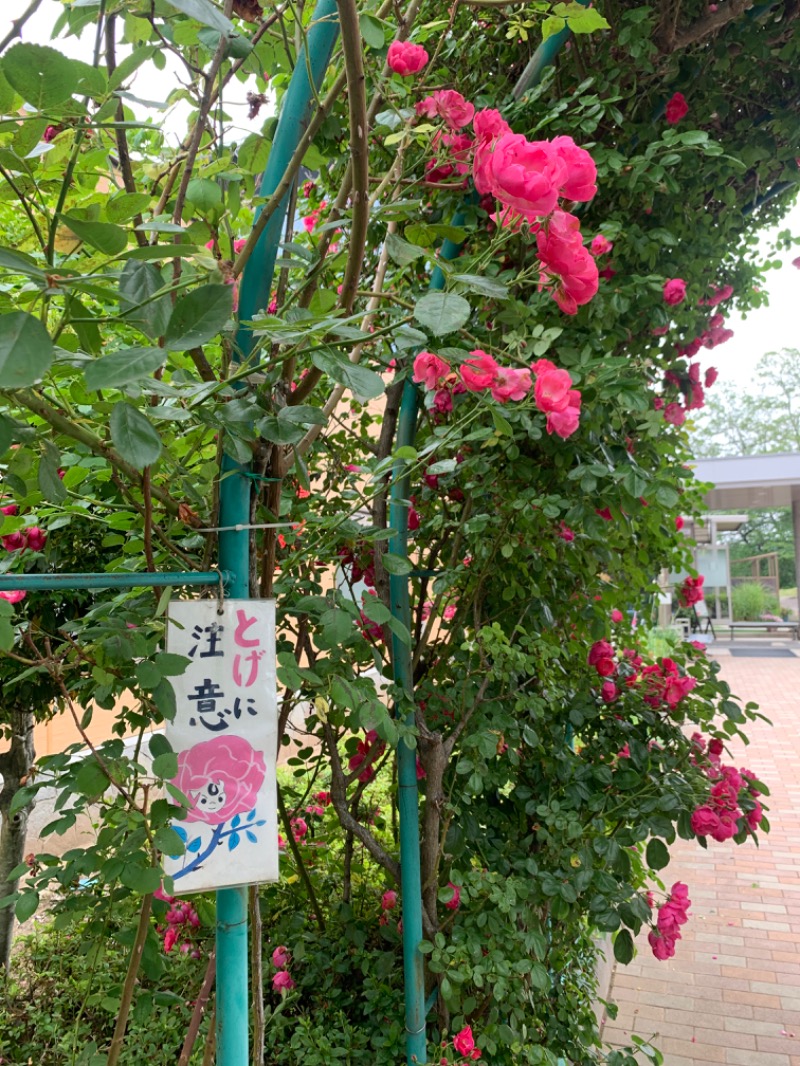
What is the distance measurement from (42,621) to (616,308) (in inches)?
59.1

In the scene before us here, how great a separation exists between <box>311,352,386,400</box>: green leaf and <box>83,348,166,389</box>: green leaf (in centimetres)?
19

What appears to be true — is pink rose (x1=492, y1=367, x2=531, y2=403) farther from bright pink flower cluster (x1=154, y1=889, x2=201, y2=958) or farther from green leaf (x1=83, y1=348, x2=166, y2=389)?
bright pink flower cluster (x1=154, y1=889, x2=201, y2=958)

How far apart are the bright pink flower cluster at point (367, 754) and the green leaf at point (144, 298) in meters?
1.37

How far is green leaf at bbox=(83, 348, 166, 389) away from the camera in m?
0.50

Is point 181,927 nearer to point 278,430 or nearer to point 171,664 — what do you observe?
point 171,664

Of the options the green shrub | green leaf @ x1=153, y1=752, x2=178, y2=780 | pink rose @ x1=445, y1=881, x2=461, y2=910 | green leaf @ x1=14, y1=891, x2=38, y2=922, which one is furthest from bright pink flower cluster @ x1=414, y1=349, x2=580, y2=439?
the green shrub

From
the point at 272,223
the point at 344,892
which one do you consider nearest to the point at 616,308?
the point at 272,223

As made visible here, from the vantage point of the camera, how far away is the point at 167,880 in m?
0.78

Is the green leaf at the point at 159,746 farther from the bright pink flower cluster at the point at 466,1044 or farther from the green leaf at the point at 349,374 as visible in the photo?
the bright pink flower cluster at the point at 466,1044

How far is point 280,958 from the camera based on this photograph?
1.79 metres

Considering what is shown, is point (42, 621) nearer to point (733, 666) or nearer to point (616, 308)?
point (616, 308)

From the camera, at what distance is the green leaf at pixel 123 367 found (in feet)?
1.64

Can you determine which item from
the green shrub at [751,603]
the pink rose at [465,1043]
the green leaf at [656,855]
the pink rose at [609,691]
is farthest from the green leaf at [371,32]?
the green shrub at [751,603]

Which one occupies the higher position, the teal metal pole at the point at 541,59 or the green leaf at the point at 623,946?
the teal metal pole at the point at 541,59
